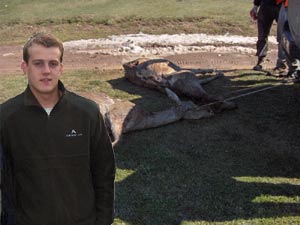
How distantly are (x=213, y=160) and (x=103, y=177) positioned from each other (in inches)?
125

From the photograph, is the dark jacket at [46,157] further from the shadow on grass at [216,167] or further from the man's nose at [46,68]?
the shadow on grass at [216,167]

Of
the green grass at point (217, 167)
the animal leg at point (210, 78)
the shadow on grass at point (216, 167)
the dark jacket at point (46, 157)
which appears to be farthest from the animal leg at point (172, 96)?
the dark jacket at point (46, 157)

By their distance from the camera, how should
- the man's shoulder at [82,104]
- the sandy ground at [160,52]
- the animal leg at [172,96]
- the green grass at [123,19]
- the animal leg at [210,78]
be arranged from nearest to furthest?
1. the man's shoulder at [82,104]
2. the animal leg at [172,96]
3. the animal leg at [210,78]
4. the sandy ground at [160,52]
5. the green grass at [123,19]

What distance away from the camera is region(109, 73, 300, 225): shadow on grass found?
171 inches

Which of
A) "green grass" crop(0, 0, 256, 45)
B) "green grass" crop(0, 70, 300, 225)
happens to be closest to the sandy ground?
"green grass" crop(0, 0, 256, 45)

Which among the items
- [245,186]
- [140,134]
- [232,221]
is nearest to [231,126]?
[140,134]

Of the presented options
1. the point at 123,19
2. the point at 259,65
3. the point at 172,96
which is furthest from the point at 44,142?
the point at 123,19

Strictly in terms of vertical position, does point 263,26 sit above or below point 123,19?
above

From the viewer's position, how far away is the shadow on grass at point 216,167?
4.34m

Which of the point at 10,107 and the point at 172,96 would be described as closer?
the point at 10,107

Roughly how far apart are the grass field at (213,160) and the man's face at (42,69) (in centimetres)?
214

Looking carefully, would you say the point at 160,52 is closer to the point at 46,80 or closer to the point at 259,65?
the point at 259,65

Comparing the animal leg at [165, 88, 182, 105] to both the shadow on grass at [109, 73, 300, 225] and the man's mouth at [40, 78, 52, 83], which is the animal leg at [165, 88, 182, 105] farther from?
the man's mouth at [40, 78, 52, 83]

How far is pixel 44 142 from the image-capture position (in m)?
2.33
